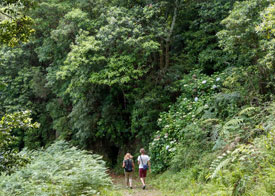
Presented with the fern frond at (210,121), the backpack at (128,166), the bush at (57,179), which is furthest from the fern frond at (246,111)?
the bush at (57,179)

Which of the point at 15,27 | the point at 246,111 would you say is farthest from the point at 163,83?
the point at 15,27

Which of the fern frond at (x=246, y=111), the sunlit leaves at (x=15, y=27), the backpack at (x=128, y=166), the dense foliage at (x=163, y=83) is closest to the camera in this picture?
the sunlit leaves at (x=15, y=27)

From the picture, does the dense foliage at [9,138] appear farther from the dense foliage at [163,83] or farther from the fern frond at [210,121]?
the fern frond at [210,121]

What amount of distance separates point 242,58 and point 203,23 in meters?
3.62

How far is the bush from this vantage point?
8227 millimetres

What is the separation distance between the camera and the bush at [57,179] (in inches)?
324

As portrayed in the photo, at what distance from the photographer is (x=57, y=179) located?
8.96 metres

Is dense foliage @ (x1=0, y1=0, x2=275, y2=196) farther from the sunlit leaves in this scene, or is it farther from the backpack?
the backpack

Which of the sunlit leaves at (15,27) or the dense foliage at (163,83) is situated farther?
the dense foliage at (163,83)

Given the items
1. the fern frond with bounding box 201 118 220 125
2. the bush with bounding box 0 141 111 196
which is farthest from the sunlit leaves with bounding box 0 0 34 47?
the fern frond with bounding box 201 118 220 125

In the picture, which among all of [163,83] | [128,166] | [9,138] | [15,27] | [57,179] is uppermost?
[15,27]

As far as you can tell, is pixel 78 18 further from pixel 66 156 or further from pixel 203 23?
pixel 66 156

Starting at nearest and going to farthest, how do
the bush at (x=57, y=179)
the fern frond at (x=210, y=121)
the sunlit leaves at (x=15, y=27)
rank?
1. the sunlit leaves at (x=15, y=27)
2. the bush at (x=57, y=179)
3. the fern frond at (x=210, y=121)

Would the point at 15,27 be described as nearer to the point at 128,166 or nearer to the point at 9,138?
the point at 9,138
